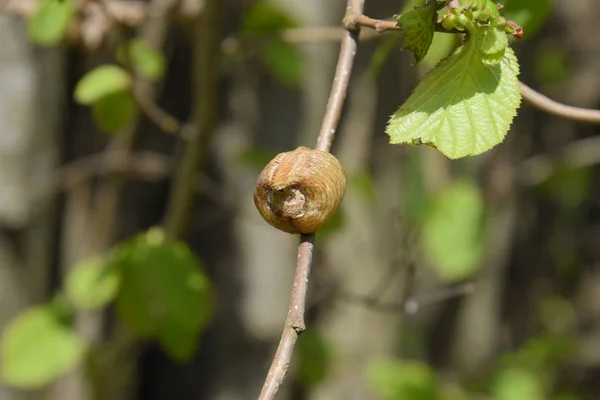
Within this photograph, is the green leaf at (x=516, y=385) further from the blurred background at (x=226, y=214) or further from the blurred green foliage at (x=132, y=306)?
the blurred green foliage at (x=132, y=306)

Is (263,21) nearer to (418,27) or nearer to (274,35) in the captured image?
(274,35)

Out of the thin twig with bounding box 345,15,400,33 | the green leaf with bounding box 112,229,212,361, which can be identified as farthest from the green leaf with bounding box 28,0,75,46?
the thin twig with bounding box 345,15,400,33

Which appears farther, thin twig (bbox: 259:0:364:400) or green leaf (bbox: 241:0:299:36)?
green leaf (bbox: 241:0:299:36)

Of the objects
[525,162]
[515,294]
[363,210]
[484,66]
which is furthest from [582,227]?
[484,66]

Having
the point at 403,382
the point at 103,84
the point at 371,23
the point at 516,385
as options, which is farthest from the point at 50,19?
the point at 516,385

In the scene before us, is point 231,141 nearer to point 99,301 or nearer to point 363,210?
point 363,210

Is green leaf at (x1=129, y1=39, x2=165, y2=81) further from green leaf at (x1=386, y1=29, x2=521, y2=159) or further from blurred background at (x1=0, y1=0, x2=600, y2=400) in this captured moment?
green leaf at (x1=386, y1=29, x2=521, y2=159)
